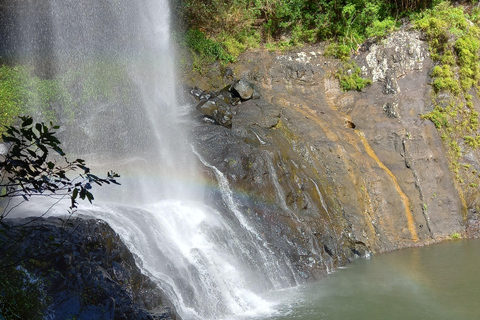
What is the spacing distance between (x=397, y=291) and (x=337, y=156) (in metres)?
5.40

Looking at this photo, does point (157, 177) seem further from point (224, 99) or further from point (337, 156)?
point (337, 156)

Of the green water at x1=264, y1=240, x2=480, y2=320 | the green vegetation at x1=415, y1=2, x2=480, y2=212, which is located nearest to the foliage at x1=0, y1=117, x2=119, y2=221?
the green water at x1=264, y1=240, x2=480, y2=320

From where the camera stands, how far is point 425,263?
11.8 m

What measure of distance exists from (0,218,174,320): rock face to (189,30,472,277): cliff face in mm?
4533

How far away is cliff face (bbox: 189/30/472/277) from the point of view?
1209cm

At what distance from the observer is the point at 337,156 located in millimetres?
14406

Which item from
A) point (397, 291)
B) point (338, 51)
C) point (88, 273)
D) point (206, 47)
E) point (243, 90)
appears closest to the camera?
point (88, 273)

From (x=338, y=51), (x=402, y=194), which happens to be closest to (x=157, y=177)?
(x=402, y=194)

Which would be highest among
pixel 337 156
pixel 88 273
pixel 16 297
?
pixel 337 156

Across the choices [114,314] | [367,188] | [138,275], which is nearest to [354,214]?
[367,188]

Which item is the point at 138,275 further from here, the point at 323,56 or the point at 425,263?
the point at 323,56

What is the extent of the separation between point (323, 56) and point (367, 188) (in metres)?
7.50

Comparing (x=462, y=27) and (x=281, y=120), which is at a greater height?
(x=462, y=27)

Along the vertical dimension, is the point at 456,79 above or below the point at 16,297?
above
